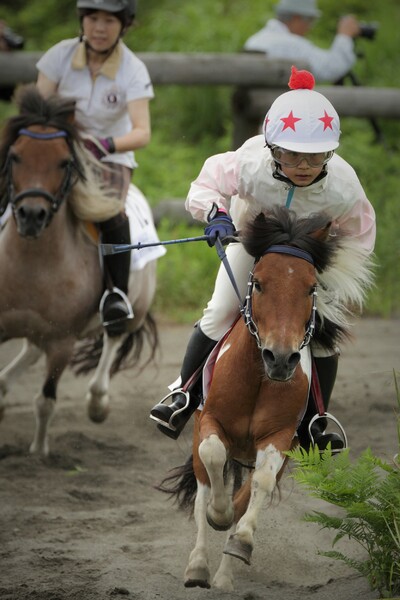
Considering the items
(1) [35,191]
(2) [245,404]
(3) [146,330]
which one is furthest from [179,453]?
(2) [245,404]

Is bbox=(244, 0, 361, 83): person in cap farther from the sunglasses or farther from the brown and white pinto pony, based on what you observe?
the brown and white pinto pony

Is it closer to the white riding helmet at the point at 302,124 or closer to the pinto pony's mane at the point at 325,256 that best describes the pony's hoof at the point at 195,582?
the pinto pony's mane at the point at 325,256

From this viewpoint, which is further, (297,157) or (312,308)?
(297,157)

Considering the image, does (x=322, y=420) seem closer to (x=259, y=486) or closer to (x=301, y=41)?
(x=259, y=486)

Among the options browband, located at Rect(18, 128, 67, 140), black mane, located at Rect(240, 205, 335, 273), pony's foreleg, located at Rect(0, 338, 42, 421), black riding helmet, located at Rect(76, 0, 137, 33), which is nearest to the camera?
black mane, located at Rect(240, 205, 335, 273)

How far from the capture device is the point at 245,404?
4590 millimetres

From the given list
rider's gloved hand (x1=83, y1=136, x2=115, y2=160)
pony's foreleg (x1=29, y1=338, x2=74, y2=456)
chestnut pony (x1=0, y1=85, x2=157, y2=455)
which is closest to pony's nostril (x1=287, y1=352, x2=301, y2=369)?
chestnut pony (x1=0, y1=85, x2=157, y2=455)

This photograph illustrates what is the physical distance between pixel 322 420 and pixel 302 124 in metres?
1.34

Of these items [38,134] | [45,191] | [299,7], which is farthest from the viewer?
[299,7]

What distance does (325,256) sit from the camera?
176 inches

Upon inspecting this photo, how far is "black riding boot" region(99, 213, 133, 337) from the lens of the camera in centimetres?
704

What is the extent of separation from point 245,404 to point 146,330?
12.3 ft

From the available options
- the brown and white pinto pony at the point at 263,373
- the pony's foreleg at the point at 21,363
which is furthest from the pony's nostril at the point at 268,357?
the pony's foreleg at the point at 21,363

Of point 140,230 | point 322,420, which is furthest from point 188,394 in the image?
point 140,230
